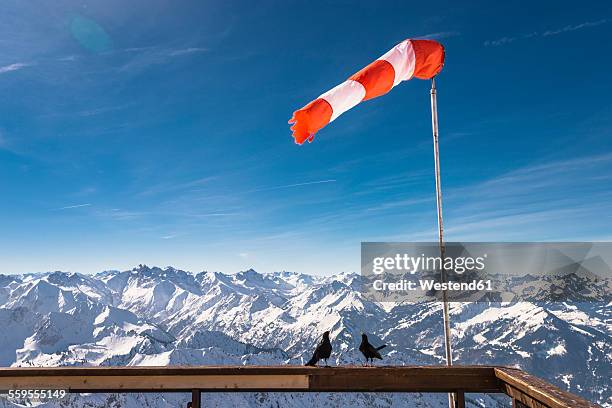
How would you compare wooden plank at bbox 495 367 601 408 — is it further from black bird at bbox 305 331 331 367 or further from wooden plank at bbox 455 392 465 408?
black bird at bbox 305 331 331 367

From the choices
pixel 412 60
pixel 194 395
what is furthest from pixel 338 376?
pixel 412 60

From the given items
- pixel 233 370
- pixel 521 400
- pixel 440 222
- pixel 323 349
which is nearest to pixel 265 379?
pixel 233 370

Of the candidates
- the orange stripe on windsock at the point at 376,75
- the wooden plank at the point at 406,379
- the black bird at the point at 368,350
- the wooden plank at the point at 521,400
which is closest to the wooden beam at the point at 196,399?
the wooden plank at the point at 406,379

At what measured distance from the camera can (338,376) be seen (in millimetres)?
5734

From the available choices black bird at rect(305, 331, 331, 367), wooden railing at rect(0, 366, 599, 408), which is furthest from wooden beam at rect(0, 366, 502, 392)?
black bird at rect(305, 331, 331, 367)

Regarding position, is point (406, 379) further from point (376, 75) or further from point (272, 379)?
point (376, 75)

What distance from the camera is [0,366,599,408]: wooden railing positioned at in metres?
5.64

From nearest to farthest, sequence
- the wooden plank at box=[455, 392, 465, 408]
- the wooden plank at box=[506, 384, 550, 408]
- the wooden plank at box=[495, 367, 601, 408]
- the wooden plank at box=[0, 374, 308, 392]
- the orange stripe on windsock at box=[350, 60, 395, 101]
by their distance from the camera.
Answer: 1. the wooden plank at box=[495, 367, 601, 408]
2. the wooden plank at box=[506, 384, 550, 408]
3. the wooden plank at box=[0, 374, 308, 392]
4. the wooden plank at box=[455, 392, 465, 408]
5. the orange stripe on windsock at box=[350, 60, 395, 101]

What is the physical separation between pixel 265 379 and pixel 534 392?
123 inches

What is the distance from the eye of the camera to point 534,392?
14.8ft

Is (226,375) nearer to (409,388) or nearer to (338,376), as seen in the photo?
(338,376)

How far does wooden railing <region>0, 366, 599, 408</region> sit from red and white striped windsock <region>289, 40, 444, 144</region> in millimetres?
6556

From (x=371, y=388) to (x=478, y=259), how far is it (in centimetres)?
1061

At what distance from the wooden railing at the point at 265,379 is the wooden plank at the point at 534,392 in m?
0.20
